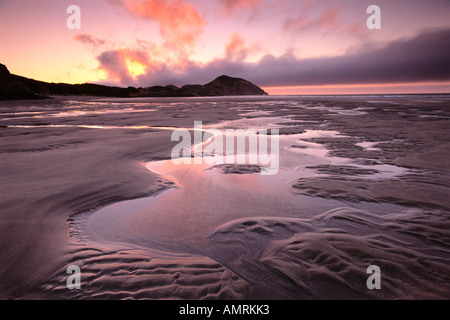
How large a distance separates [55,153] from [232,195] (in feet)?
16.7

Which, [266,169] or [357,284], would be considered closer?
[357,284]

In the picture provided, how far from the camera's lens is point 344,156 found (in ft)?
19.6

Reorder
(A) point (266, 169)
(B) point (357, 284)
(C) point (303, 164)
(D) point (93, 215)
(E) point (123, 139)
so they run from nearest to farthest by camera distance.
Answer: (B) point (357, 284) < (D) point (93, 215) < (A) point (266, 169) < (C) point (303, 164) < (E) point (123, 139)

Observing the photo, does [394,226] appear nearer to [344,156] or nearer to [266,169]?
[266,169]

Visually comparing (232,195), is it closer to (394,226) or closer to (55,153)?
(394,226)

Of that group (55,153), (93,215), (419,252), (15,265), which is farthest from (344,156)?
(55,153)

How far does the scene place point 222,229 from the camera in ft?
9.04

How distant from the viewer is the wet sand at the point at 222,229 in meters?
1.89

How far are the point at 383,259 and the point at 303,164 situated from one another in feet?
11.3

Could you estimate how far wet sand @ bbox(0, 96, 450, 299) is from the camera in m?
1.89
